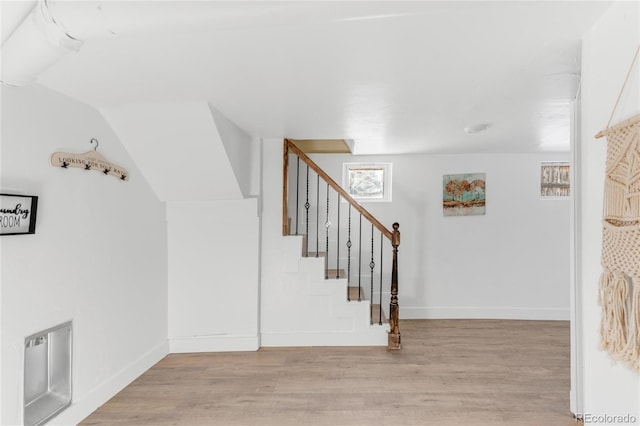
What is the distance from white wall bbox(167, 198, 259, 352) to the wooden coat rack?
835 millimetres

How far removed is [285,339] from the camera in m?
3.55

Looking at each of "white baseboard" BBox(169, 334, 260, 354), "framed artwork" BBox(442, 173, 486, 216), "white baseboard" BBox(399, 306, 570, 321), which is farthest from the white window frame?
"white baseboard" BBox(169, 334, 260, 354)

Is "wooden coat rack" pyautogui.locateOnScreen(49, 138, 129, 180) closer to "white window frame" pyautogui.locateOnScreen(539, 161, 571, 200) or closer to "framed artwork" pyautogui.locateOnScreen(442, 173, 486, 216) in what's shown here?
"framed artwork" pyautogui.locateOnScreen(442, 173, 486, 216)

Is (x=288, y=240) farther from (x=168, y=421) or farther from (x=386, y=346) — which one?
(x=168, y=421)

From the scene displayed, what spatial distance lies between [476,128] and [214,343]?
10.7 ft

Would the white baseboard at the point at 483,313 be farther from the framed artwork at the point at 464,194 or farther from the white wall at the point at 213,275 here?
the white wall at the point at 213,275

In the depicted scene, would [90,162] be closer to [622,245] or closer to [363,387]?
[363,387]

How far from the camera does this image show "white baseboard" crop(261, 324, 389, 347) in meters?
3.51

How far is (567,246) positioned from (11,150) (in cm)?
550

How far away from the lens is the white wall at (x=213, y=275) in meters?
3.43

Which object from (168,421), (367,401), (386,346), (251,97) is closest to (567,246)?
(386,346)

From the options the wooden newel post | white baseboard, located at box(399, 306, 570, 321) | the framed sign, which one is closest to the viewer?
the framed sign

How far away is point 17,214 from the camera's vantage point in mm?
1774

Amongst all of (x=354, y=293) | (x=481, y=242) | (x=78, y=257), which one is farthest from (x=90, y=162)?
(x=481, y=242)
